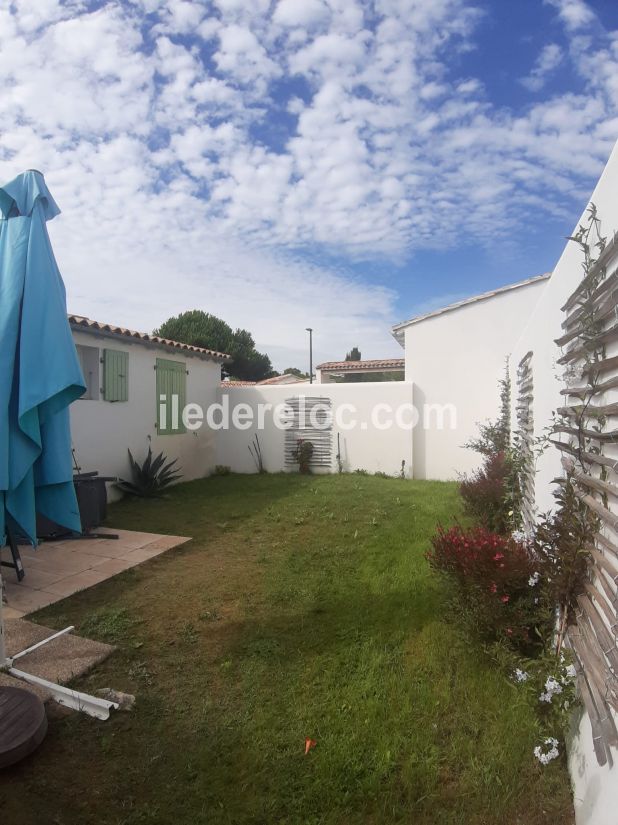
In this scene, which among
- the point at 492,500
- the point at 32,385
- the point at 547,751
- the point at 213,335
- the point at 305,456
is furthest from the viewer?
the point at 213,335

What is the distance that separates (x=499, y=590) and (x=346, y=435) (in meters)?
8.69

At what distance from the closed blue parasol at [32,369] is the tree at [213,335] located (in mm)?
25754

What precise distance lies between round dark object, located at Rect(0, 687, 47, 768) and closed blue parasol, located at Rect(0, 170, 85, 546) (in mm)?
836

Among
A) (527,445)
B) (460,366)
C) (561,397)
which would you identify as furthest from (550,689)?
(460,366)

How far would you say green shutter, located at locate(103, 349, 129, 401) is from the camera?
855cm

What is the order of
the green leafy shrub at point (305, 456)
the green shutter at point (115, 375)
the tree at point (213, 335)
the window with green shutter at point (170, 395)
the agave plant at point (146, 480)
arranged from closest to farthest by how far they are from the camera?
1. the green shutter at point (115, 375)
2. the agave plant at point (146, 480)
3. the window with green shutter at point (170, 395)
4. the green leafy shrub at point (305, 456)
5. the tree at point (213, 335)

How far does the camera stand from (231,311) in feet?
54.0

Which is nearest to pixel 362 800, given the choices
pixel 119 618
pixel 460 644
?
pixel 460 644

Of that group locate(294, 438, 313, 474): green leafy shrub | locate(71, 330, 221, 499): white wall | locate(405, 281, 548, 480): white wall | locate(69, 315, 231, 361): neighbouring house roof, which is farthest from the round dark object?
locate(405, 281, 548, 480): white wall

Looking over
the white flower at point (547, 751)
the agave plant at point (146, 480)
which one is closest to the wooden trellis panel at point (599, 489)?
the white flower at point (547, 751)

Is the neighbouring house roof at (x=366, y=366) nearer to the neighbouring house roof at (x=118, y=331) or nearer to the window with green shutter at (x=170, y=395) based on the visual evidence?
the neighbouring house roof at (x=118, y=331)

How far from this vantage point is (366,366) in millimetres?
16719

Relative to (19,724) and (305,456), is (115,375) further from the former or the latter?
(19,724)

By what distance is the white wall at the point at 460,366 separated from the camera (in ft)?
34.4
